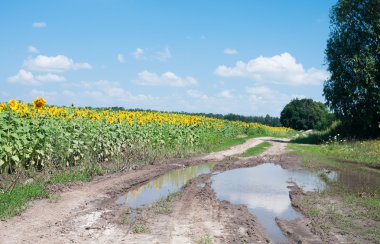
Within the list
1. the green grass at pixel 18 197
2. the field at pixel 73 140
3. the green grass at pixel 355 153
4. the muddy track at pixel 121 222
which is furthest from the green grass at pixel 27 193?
the green grass at pixel 355 153

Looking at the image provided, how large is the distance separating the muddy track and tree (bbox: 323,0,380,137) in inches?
993

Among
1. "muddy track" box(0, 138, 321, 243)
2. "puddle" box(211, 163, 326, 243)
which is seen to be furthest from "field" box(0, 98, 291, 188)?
"puddle" box(211, 163, 326, 243)

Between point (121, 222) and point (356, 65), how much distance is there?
28689 mm

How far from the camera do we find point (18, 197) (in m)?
9.44

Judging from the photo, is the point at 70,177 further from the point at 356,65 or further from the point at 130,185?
the point at 356,65

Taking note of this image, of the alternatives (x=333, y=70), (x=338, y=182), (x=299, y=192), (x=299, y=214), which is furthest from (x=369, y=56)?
(x=299, y=214)

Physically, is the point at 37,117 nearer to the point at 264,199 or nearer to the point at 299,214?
the point at 264,199

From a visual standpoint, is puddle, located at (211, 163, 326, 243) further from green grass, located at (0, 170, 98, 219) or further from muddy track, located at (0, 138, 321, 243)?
green grass, located at (0, 170, 98, 219)

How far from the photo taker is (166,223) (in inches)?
328

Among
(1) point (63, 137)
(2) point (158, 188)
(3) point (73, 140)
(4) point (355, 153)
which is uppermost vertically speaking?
(1) point (63, 137)

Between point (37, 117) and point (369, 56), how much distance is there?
26898 millimetres

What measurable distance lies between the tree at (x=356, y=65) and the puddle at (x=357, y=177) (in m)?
15.2

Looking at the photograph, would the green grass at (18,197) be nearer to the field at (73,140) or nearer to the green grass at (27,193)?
the green grass at (27,193)

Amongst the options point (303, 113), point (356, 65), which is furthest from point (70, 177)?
point (303, 113)
